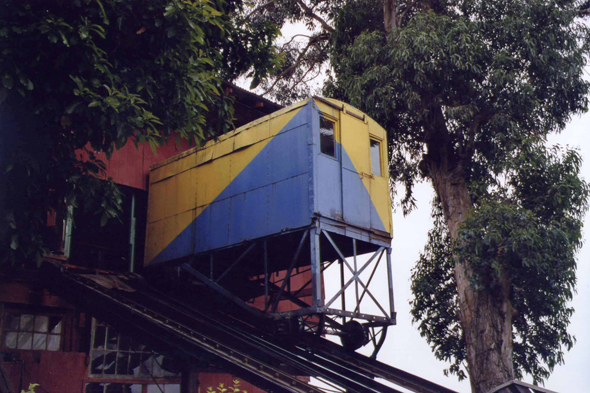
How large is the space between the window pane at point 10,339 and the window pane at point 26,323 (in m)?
0.19

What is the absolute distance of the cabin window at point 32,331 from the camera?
11.3m

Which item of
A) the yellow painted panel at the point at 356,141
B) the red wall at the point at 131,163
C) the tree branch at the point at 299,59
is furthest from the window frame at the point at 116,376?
the tree branch at the point at 299,59

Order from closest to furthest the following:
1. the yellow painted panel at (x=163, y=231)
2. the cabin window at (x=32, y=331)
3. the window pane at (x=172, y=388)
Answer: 1. the cabin window at (x=32, y=331)
2. the window pane at (x=172, y=388)
3. the yellow painted panel at (x=163, y=231)

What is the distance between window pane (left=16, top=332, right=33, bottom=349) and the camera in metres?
11.4

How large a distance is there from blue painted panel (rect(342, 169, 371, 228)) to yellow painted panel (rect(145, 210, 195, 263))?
374 centimetres

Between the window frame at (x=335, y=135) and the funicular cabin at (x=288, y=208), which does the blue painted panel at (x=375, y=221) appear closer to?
the funicular cabin at (x=288, y=208)

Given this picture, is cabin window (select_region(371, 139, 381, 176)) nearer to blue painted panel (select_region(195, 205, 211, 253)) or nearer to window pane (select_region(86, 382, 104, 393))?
blue painted panel (select_region(195, 205, 211, 253))

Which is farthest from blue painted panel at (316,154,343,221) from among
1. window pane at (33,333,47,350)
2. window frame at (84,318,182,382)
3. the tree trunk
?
window pane at (33,333,47,350)

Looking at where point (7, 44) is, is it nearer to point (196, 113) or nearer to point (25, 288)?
point (196, 113)

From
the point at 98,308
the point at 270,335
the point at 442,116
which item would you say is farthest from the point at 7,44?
the point at 442,116

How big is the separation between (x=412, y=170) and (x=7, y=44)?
1326 cm

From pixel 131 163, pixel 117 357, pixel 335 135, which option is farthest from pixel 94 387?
pixel 335 135

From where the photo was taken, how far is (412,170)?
1895 centimetres

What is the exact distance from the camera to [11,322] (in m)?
11.4
